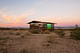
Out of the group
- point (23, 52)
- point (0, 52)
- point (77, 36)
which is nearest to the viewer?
point (23, 52)

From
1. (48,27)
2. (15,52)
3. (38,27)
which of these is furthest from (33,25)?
(15,52)

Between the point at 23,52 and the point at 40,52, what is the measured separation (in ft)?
2.80

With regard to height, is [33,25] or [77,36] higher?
[33,25]

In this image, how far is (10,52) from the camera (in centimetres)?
355

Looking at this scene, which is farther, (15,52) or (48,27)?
(48,27)

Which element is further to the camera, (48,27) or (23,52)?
(48,27)

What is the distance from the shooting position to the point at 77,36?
24.7 feet

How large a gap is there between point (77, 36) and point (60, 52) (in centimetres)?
484

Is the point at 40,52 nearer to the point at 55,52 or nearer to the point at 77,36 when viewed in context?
the point at 55,52

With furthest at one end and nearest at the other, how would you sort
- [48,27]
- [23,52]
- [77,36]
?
1. [48,27]
2. [77,36]
3. [23,52]

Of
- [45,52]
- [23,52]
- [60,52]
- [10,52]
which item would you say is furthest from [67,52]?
[10,52]

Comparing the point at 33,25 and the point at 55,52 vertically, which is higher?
the point at 33,25

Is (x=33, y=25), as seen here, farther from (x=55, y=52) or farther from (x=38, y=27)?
(x=55, y=52)

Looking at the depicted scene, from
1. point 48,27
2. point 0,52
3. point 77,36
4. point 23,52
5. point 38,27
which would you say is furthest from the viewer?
point 48,27
